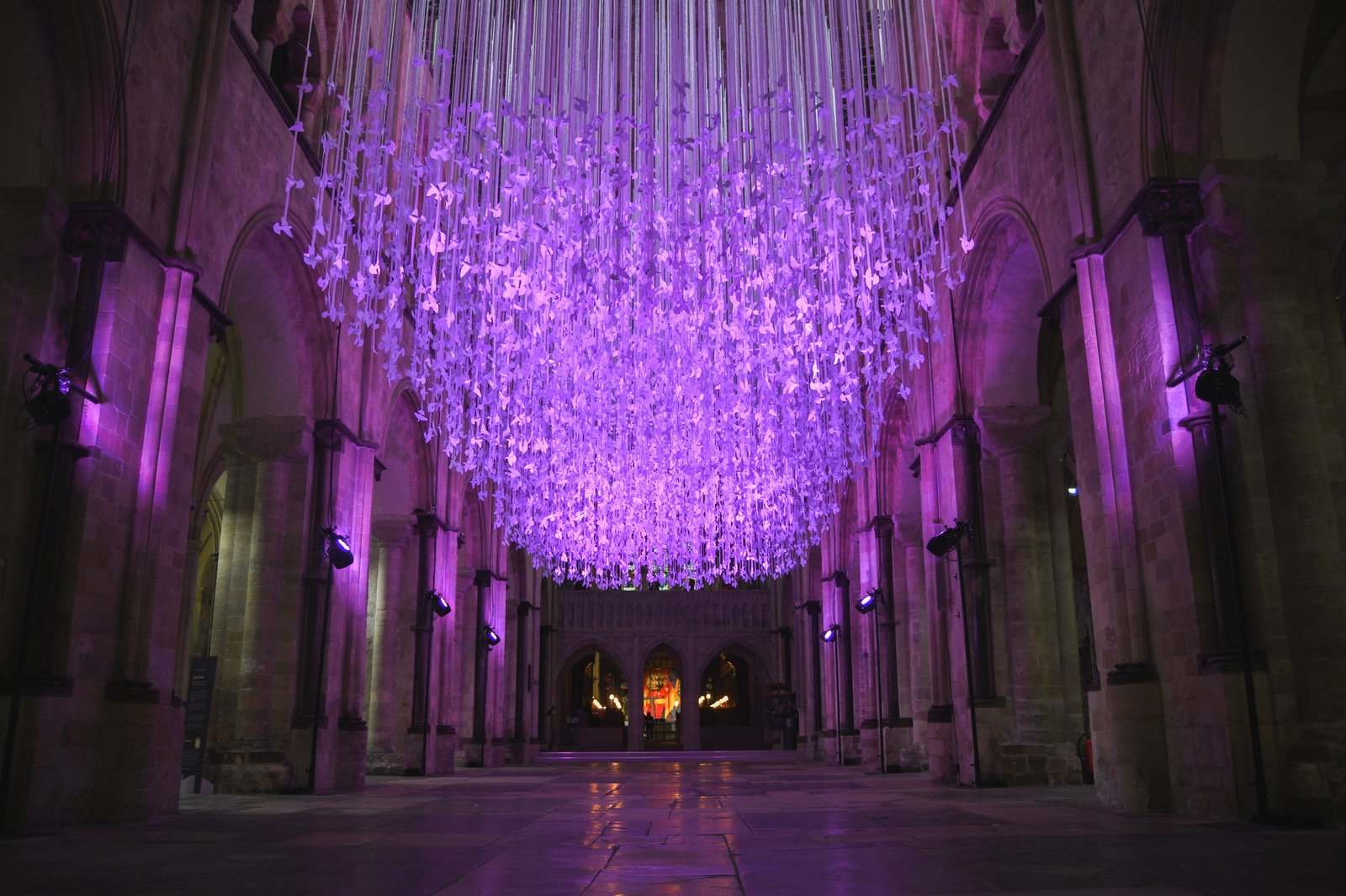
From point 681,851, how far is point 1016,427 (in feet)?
28.8

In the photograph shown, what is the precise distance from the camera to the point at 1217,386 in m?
6.82

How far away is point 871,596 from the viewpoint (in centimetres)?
1728

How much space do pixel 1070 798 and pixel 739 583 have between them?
2835cm

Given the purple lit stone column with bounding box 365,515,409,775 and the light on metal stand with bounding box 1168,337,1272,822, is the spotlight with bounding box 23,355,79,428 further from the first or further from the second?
the purple lit stone column with bounding box 365,515,409,775

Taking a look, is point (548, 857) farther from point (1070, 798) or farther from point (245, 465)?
point (245, 465)

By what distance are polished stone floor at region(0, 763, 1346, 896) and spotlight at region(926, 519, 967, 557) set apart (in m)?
3.33

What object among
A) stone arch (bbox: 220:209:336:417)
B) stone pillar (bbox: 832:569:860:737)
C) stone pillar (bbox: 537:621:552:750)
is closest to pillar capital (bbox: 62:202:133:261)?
stone arch (bbox: 220:209:336:417)

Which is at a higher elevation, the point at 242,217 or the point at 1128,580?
the point at 242,217

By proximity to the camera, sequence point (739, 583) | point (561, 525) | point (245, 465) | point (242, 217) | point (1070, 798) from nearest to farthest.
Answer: point (1070, 798)
point (242, 217)
point (245, 465)
point (561, 525)
point (739, 583)

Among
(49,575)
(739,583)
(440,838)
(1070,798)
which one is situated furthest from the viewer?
(739,583)

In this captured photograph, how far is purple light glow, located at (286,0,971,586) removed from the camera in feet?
28.4

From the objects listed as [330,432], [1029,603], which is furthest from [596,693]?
[1029,603]

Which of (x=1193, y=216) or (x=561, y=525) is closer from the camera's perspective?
(x=1193, y=216)

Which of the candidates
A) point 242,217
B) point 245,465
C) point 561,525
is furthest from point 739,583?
point 242,217
